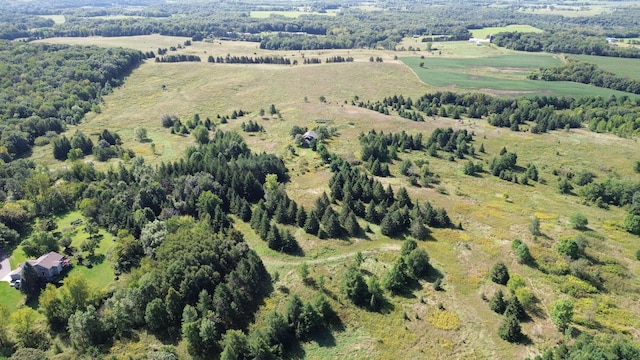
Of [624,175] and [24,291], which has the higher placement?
[624,175]

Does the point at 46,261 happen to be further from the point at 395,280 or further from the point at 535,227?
the point at 535,227

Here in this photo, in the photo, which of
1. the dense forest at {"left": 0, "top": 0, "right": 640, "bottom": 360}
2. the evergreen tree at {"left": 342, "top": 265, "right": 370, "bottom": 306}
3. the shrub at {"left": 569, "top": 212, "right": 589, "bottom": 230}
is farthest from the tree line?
the evergreen tree at {"left": 342, "top": 265, "right": 370, "bottom": 306}

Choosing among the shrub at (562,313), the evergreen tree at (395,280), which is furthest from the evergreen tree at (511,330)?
the evergreen tree at (395,280)

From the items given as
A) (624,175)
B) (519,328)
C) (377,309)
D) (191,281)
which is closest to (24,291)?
(191,281)

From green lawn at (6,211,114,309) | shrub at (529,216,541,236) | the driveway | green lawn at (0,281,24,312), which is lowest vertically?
green lawn at (0,281,24,312)

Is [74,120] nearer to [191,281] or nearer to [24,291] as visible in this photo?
[24,291]

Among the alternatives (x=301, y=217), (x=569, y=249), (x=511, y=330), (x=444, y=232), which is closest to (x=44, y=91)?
A: (x=301, y=217)

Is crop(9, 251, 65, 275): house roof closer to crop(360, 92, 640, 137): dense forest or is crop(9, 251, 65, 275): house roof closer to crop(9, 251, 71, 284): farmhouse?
crop(9, 251, 71, 284): farmhouse
